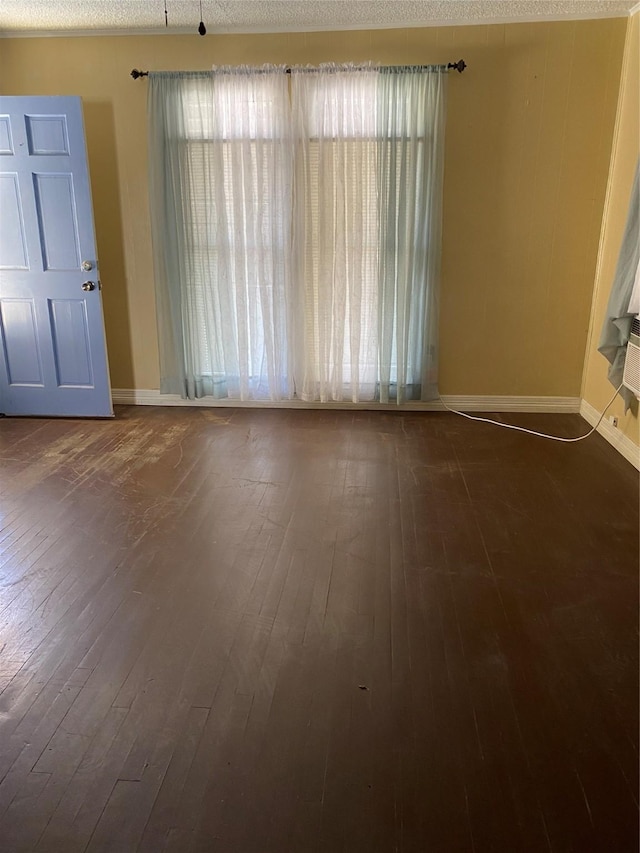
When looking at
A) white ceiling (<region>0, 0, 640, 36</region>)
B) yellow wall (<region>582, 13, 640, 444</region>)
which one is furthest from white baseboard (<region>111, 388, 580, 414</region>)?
white ceiling (<region>0, 0, 640, 36</region>)

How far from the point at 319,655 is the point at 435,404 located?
2.85m

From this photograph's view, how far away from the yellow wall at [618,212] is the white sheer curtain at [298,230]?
109 centimetres

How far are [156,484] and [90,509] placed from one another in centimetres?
40

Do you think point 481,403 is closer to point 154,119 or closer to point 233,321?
point 233,321

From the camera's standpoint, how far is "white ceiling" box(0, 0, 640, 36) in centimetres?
363

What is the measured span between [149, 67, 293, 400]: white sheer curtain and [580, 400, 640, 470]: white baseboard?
2.11 m

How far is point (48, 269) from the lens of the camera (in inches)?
167

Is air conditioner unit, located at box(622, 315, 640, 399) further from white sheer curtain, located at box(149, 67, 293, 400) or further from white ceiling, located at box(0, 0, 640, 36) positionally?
white sheer curtain, located at box(149, 67, 293, 400)

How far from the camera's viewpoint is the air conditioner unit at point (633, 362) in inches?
133

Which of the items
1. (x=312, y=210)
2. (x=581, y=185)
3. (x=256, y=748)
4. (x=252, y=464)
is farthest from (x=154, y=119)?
(x=256, y=748)

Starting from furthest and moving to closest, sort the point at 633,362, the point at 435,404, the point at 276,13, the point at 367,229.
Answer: the point at 435,404
the point at 367,229
the point at 276,13
the point at 633,362

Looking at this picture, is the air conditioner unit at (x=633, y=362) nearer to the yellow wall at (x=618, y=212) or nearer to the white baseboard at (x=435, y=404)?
the yellow wall at (x=618, y=212)

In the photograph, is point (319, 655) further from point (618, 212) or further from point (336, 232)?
point (618, 212)

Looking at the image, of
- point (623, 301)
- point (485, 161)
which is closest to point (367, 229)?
point (485, 161)
